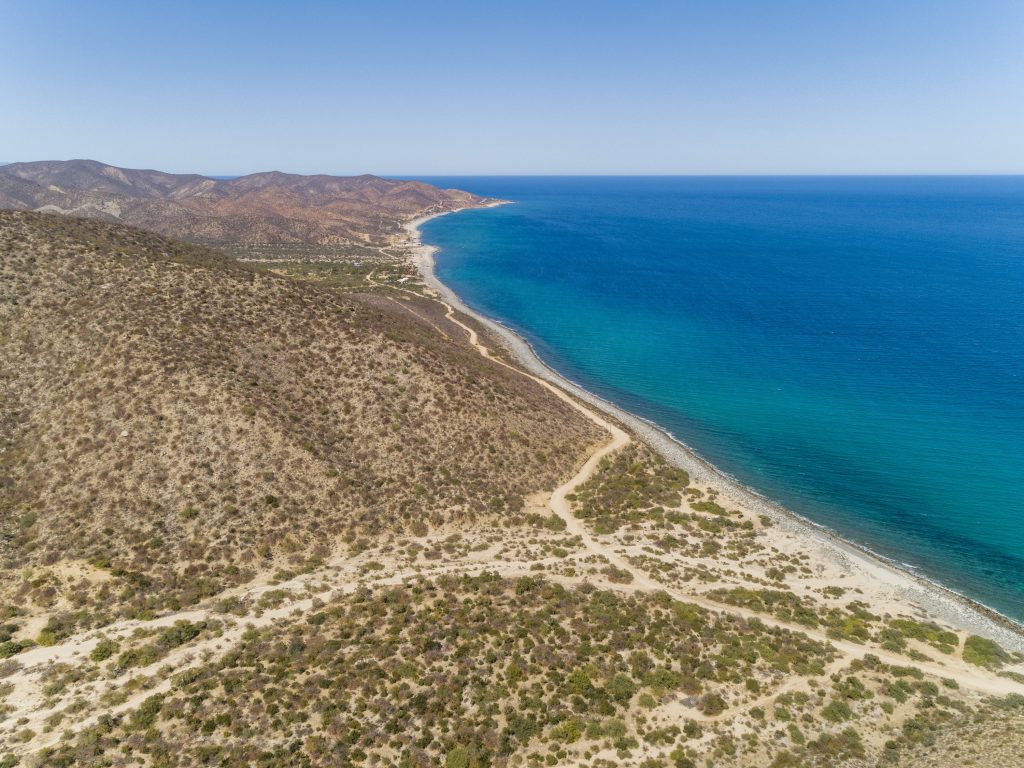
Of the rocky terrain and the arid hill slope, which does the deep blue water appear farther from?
the arid hill slope

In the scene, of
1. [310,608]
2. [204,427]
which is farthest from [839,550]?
[204,427]

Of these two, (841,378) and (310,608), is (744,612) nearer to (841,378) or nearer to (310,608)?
(310,608)

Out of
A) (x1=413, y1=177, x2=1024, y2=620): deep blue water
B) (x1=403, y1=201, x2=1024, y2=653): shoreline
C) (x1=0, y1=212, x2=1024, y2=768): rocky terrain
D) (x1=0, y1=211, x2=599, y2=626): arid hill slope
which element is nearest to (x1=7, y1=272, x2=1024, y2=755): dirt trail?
(x1=0, y1=212, x2=1024, y2=768): rocky terrain

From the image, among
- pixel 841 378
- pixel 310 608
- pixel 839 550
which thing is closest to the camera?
pixel 310 608

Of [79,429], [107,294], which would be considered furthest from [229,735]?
[107,294]

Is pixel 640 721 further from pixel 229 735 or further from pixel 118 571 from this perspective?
pixel 118 571

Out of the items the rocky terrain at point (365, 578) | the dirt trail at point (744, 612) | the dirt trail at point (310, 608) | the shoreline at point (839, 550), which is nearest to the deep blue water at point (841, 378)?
the shoreline at point (839, 550)
